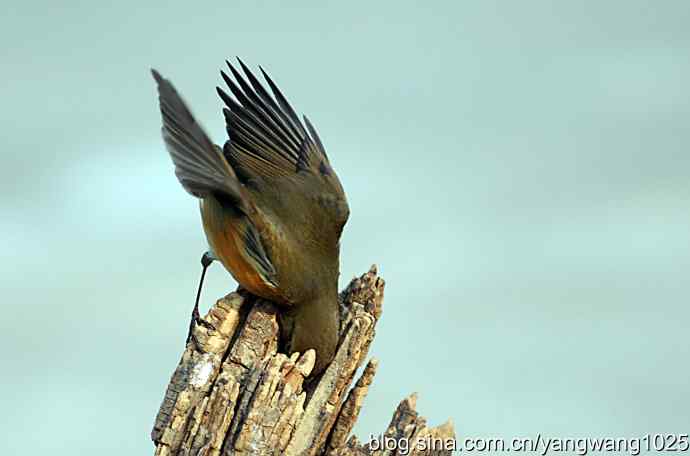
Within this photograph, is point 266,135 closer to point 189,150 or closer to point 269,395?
point 189,150

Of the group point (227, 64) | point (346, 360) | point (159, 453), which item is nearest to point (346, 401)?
point (346, 360)

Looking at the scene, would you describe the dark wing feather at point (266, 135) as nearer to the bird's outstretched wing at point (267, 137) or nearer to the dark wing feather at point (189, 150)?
the bird's outstretched wing at point (267, 137)

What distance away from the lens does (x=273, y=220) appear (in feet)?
26.5

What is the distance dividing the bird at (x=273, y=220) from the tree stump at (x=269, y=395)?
0.49 ft

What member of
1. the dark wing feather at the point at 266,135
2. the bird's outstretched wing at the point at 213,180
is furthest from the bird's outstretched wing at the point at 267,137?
the bird's outstretched wing at the point at 213,180

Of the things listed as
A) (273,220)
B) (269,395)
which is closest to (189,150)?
(273,220)

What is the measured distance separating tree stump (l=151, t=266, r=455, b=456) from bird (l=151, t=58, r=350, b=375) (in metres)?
0.15

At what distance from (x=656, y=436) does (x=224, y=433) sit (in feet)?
10.2

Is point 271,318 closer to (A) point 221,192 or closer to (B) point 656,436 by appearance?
(A) point 221,192

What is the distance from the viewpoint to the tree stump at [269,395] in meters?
7.64

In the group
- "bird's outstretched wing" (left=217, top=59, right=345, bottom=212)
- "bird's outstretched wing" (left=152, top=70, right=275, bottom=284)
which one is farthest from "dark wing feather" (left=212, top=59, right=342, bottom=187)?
"bird's outstretched wing" (left=152, top=70, right=275, bottom=284)

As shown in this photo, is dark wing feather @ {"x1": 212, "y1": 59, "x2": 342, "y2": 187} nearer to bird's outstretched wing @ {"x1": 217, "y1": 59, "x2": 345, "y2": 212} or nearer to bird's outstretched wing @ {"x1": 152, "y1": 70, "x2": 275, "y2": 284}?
bird's outstretched wing @ {"x1": 217, "y1": 59, "x2": 345, "y2": 212}

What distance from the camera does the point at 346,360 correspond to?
8250mm

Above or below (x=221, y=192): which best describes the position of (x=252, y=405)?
below
